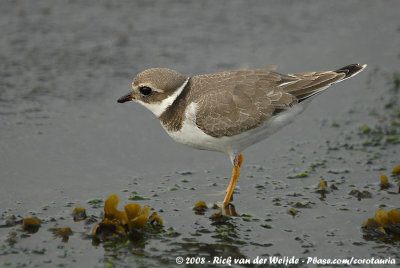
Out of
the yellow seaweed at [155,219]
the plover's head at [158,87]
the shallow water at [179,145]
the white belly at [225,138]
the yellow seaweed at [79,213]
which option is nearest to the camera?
the shallow water at [179,145]

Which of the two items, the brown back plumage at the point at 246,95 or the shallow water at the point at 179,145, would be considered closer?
the shallow water at the point at 179,145

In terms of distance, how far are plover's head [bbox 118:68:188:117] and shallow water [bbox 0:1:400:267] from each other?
1.13 meters

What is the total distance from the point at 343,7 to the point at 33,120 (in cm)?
800

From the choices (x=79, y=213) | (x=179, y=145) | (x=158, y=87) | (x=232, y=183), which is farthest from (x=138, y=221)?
(x=179, y=145)

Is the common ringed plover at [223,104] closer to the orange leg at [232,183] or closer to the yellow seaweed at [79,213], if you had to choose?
the orange leg at [232,183]

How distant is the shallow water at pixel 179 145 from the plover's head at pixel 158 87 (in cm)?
113

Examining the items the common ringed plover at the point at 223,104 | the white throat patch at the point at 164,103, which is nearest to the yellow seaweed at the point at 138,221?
the common ringed plover at the point at 223,104

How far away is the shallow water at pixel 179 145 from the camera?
6.20m

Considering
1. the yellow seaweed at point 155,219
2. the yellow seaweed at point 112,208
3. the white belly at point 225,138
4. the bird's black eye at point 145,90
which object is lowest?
the yellow seaweed at point 155,219

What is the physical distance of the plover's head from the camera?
285 inches

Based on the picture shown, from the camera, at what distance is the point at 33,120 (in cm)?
890

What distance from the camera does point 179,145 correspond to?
→ 28.7 feet

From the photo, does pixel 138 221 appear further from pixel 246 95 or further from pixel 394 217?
pixel 394 217

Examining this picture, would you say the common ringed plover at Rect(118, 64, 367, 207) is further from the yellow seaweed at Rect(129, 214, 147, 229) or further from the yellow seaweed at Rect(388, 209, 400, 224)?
the yellow seaweed at Rect(388, 209, 400, 224)
